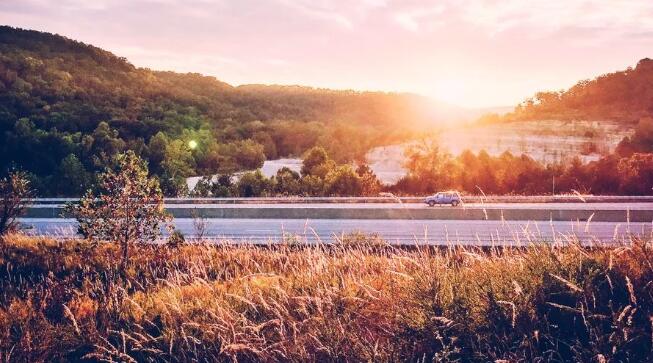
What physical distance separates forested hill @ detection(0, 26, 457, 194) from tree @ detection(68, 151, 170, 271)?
14.8 meters

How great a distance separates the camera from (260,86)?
398 ft

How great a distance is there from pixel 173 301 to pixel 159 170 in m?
35.5

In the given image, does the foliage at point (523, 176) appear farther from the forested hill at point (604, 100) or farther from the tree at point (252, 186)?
the forested hill at point (604, 100)

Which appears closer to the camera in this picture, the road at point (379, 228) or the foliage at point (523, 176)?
the road at point (379, 228)

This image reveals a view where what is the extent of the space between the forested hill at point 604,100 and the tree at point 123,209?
223 feet

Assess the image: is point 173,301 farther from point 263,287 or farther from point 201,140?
point 201,140

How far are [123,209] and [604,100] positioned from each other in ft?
261

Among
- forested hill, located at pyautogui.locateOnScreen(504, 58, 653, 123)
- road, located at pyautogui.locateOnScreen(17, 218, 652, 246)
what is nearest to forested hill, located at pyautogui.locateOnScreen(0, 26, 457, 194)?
road, located at pyautogui.locateOnScreen(17, 218, 652, 246)

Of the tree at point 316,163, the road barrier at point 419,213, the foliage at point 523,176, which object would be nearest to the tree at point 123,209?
the road barrier at point 419,213

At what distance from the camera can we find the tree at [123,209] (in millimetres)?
13383

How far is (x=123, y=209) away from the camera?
13578 mm

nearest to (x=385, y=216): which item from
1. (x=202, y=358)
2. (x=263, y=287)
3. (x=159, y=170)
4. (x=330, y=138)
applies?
(x=263, y=287)

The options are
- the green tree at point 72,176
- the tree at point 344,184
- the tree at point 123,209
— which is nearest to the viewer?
the tree at point 123,209

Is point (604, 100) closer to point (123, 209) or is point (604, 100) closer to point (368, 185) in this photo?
point (368, 185)
